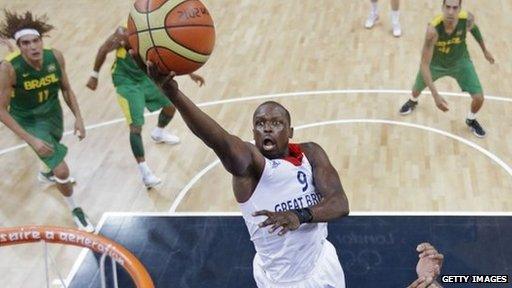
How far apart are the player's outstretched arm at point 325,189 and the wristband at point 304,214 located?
0.03m

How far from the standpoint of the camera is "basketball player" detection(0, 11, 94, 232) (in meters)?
5.18

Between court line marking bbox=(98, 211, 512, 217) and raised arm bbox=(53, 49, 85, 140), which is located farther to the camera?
Answer: court line marking bbox=(98, 211, 512, 217)

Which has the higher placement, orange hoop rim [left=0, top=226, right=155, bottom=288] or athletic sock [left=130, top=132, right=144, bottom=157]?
orange hoop rim [left=0, top=226, right=155, bottom=288]

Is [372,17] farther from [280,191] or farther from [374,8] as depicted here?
[280,191]

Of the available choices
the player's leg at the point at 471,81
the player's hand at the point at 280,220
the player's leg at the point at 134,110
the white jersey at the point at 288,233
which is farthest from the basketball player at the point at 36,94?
the player's leg at the point at 471,81

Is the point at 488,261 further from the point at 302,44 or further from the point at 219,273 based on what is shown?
the point at 302,44

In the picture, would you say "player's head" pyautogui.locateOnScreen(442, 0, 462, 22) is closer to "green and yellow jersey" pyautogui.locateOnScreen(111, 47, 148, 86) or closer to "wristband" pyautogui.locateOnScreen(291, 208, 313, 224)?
"green and yellow jersey" pyautogui.locateOnScreen(111, 47, 148, 86)

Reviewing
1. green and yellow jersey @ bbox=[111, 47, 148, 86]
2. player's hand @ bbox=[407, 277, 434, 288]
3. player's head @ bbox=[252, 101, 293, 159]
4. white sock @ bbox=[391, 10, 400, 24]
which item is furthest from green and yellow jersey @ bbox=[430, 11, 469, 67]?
player's head @ bbox=[252, 101, 293, 159]

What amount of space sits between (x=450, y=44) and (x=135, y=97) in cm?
313

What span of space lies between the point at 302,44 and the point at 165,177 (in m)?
3.90

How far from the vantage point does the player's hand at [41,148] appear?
16.8 ft

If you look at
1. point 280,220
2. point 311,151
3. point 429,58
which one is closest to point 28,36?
point 311,151

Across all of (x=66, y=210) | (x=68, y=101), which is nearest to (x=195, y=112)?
(x=68, y=101)

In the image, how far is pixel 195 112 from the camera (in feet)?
8.99
